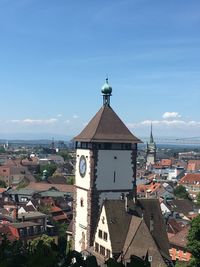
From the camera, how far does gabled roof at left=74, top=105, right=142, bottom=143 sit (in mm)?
31453

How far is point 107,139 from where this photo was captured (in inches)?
1235

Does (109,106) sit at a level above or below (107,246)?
above

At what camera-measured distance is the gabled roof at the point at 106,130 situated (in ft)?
103

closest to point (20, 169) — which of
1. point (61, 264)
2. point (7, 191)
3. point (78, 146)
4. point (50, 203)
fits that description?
point (7, 191)

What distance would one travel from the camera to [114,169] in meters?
31.6

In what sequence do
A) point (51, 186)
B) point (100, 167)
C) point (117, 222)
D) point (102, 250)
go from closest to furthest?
point (117, 222) → point (102, 250) → point (100, 167) → point (51, 186)

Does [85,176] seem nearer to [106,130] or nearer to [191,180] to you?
[106,130]

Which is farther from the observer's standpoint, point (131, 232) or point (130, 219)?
point (130, 219)

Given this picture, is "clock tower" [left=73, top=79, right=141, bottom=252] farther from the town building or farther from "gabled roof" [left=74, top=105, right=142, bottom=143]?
the town building

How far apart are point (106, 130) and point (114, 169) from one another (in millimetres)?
2743

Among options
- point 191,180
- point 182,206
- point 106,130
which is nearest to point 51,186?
point 182,206

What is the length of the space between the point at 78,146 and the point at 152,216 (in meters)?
7.21

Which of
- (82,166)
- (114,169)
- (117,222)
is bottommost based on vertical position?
(117,222)

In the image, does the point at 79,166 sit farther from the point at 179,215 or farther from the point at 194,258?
the point at 179,215
